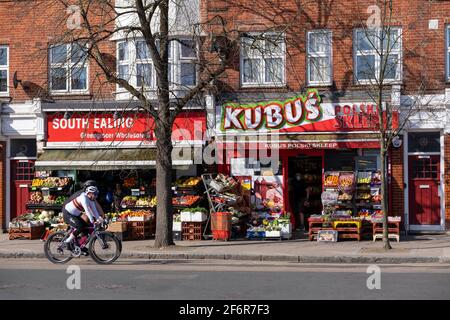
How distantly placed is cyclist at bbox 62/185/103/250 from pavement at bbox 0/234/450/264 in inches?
90.2

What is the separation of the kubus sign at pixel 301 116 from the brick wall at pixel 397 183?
116 centimetres

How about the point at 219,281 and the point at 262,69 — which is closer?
the point at 219,281

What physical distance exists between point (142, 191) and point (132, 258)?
529 centimetres

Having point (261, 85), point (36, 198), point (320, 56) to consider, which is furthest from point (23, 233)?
point (320, 56)

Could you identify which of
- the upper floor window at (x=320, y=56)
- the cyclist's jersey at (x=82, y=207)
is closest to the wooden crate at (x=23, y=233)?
the cyclist's jersey at (x=82, y=207)

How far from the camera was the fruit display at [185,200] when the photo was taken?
818 inches

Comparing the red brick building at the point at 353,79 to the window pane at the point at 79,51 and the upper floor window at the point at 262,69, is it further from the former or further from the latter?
the window pane at the point at 79,51

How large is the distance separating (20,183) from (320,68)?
10.3m

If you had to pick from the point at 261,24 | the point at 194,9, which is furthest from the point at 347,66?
the point at 194,9

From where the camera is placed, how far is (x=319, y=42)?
21672 mm

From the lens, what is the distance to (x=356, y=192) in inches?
828

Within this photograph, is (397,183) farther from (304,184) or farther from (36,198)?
(36,198)

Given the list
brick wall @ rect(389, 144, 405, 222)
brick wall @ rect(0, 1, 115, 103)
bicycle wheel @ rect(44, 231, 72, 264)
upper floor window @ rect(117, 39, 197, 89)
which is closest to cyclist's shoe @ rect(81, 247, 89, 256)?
bicycle wheel @ rect(44, 231, 72, 264)

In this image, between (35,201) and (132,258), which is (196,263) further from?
(35,201)
